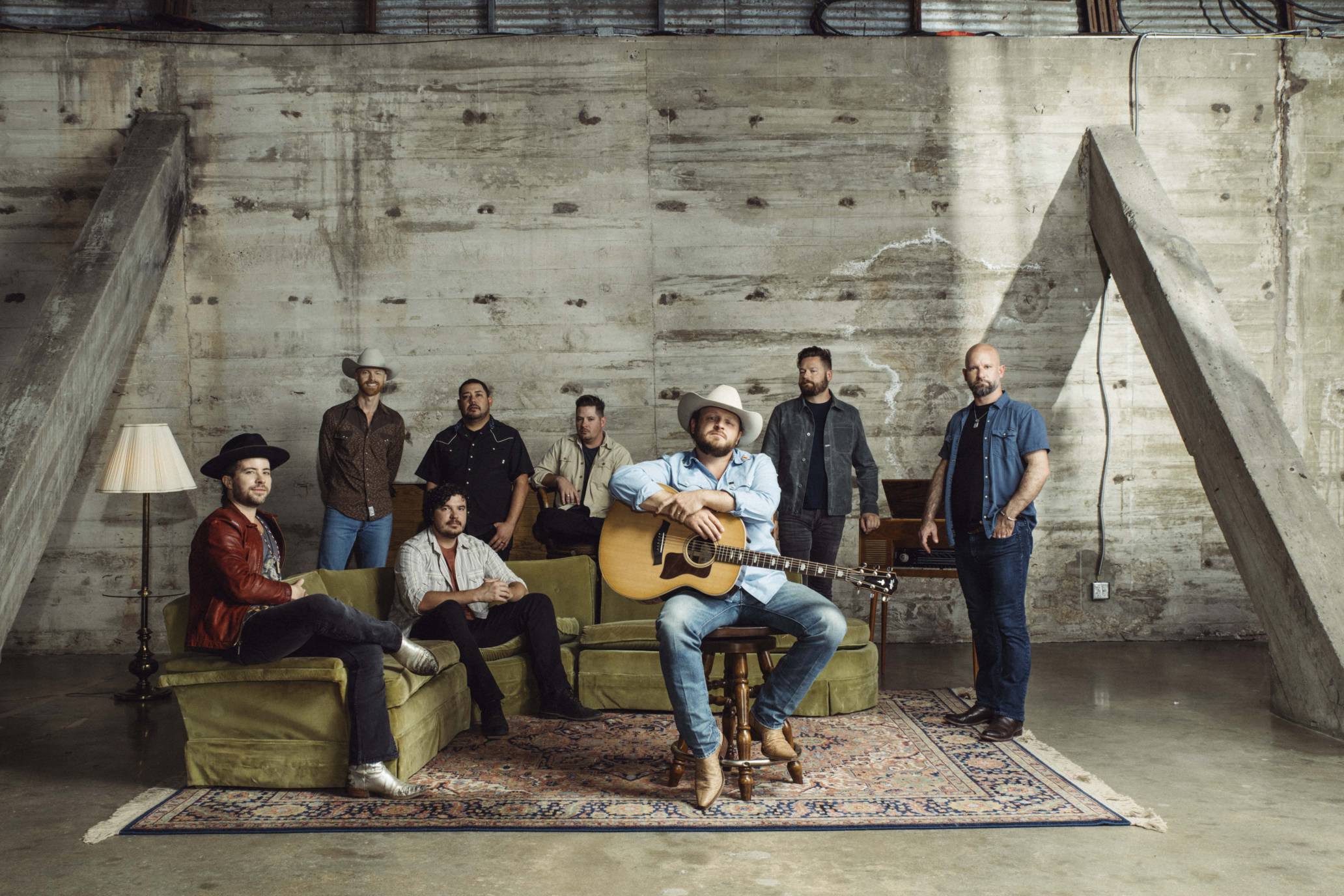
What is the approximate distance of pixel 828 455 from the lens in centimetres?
549

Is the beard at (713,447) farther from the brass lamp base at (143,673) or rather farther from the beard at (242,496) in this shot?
the brass lamp base at (143,673)

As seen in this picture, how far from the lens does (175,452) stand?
5.53 metres

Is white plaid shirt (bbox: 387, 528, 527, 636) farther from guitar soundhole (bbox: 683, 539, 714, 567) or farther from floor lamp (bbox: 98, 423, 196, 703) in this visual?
floor lamp (bbox: 98, 423, 196, 703)

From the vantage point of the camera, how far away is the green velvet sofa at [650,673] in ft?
15.9

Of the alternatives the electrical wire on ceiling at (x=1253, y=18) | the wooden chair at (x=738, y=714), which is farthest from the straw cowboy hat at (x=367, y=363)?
the electrical wire on ceiling at (x=1253, y=18)

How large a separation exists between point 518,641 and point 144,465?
85.9 inches

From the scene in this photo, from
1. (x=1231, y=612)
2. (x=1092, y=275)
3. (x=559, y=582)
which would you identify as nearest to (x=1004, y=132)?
(x=1092, y=275)

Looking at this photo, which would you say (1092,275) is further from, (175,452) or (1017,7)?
(175,452)

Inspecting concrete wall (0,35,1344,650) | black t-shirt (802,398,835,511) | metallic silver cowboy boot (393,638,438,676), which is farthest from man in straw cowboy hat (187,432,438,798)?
concrete wall (0,35,1344,650)

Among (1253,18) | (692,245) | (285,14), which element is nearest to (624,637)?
(692,245)

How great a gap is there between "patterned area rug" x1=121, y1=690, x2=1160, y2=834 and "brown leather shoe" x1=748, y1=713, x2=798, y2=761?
112 millimetres

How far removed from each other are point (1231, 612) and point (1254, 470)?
2544 millimetres

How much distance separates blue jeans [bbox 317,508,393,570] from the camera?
19.0 feet

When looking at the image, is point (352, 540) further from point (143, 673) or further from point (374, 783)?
point (374, 783)
